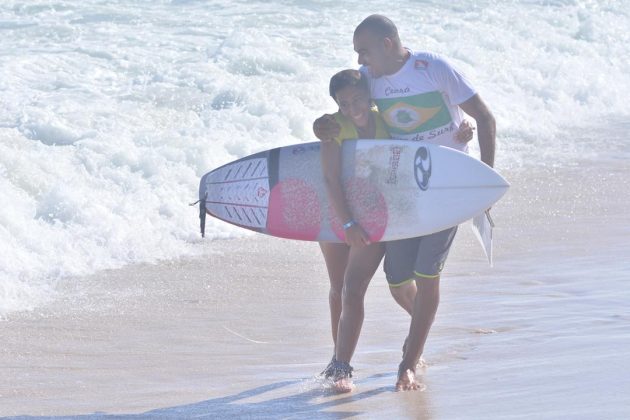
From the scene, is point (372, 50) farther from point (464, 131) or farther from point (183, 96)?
point (183, 96)

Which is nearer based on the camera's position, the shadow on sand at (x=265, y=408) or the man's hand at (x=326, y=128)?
the shadow on sand at (x=265, y=408)

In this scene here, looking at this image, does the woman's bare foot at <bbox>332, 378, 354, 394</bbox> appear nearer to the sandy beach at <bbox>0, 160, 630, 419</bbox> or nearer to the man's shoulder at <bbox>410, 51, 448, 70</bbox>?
the sandy beach at <bbox>0, 160, 630, 419</bbox>

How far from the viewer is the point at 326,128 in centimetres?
454

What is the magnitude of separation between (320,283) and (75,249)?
4.84 feet

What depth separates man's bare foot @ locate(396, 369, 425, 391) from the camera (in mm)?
4559

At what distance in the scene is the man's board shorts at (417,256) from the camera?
4.63 m

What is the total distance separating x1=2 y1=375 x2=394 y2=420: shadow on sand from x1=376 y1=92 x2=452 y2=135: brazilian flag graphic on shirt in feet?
3.23

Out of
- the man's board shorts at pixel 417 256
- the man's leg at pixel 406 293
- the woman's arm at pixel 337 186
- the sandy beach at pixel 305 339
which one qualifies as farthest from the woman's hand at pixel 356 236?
the sandy beach at pixel 305 339

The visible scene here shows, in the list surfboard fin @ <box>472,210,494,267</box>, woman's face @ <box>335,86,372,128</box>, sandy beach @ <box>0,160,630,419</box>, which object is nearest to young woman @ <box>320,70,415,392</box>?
woman's face @ <box>335,86,372,128</box>

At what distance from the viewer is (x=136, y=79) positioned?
11.8m

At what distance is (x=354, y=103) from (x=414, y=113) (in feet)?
0.82

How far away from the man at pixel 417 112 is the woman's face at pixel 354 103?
0.21 ft

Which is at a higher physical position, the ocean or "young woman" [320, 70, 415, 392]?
"young woman" [320, 70, 415, 392]

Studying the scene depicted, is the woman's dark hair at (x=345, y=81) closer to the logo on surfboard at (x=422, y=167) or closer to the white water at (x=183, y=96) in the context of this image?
the logo on surfboard at (x=422, y=167)
